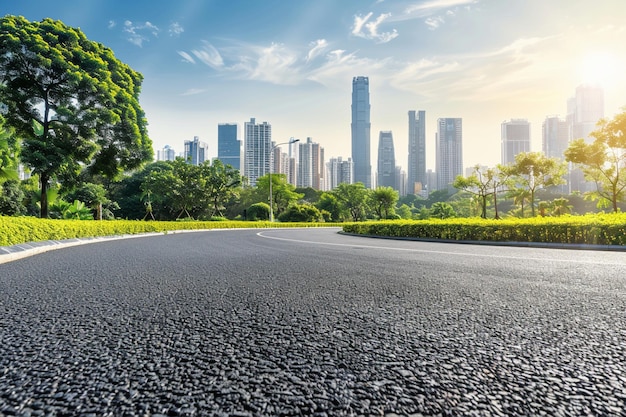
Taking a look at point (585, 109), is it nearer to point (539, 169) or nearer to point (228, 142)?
point (539, 169)

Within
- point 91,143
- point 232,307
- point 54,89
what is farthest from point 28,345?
point 54,89

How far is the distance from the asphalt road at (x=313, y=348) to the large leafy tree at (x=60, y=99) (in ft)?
51.6

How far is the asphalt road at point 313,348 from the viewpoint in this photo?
1712 mm

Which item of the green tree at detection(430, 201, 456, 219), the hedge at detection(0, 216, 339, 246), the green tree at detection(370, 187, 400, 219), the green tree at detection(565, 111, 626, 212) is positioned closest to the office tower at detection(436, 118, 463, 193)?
the green tree at detection(370, 187, 400, 219)

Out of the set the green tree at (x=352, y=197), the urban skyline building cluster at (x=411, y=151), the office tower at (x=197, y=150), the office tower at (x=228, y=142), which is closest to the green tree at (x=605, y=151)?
the urban skyline building cluster at (x=411, y=151)

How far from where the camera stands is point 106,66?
786 inches

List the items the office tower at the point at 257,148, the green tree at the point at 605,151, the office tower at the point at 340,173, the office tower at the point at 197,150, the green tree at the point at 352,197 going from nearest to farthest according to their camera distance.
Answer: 1. the green tree at the point at 605,151
2. the green tree at the point at 352,197
3. the office tower at the point at 257,148
4. the office tower at the point at 197,150
5. the office tower at the point at 340,173

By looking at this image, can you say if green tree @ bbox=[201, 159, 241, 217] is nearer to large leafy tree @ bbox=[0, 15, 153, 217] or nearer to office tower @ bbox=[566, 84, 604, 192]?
large leafy tree @ bbox=[0, 15, 153, 217]

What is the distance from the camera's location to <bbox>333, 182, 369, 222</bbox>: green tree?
200 ft

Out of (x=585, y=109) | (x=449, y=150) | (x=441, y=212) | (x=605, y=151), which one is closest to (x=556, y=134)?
(x=585, y=109)

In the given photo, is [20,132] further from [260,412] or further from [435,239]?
[260,412]

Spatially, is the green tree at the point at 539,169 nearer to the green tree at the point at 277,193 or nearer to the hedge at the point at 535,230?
the hedge at the point at 535,230

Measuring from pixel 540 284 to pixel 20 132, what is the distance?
2291 centimetres

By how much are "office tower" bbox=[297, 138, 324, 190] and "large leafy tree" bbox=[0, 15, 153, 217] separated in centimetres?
10356
